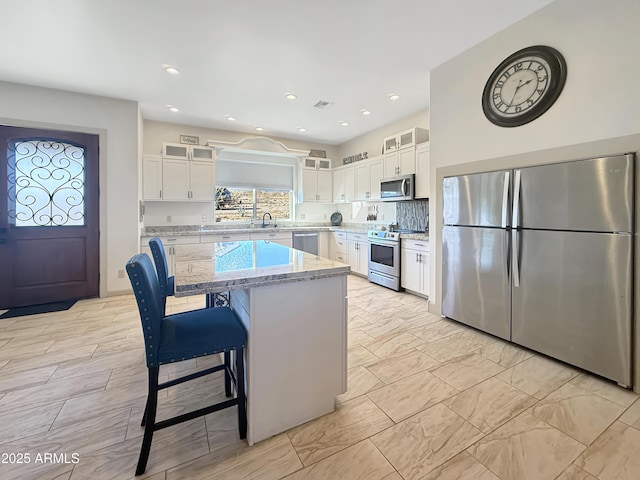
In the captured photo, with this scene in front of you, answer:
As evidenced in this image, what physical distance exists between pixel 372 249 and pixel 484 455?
12.0 ft

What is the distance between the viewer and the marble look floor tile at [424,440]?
141 cm

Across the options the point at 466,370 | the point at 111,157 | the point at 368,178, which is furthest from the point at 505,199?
the point at 111,157

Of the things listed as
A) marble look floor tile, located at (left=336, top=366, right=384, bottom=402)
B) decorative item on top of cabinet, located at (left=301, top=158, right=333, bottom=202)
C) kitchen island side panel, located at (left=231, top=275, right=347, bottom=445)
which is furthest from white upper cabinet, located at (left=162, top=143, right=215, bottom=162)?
marble look floor tile, located at (left=336, top=366, right=384, bottom=402)

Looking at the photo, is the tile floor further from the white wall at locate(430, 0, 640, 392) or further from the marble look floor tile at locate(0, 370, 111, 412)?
the white wall at locate(430, 0, 640, 392)

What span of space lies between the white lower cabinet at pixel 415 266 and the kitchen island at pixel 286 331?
2.55 metres

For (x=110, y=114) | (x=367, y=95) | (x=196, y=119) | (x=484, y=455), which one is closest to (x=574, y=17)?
(x=367, y=95)

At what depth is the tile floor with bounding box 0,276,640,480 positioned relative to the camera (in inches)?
54.7

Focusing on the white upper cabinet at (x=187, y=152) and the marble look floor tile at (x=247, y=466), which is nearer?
the marble look floor tile at (x=247, y=466)

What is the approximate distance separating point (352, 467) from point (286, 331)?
0.71m

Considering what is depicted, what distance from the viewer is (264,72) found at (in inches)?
132

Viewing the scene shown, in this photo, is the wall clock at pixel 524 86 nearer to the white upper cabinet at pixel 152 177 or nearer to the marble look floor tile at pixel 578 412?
the marble look floor tile at pixel 578 412

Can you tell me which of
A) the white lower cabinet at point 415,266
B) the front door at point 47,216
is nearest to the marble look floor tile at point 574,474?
the white lower cabinet at point 415,266

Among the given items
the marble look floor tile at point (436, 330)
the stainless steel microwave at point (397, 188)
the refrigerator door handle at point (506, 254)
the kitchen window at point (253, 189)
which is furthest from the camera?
the kitchen window at point (253, 189)

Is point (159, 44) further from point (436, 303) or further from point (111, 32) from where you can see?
point (436, 303)
